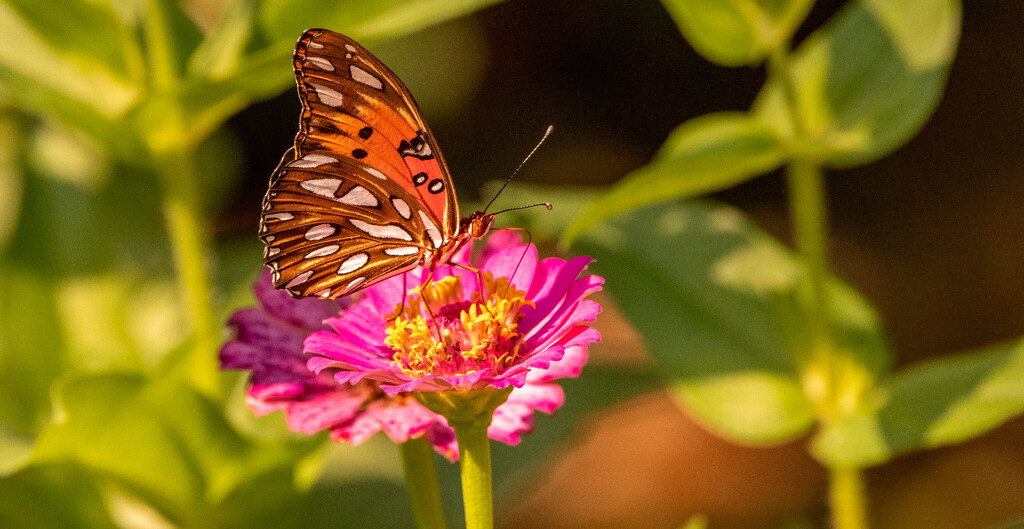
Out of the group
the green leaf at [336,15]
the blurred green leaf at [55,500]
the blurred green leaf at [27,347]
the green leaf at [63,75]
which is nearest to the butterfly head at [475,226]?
the green leaf at [336,15]

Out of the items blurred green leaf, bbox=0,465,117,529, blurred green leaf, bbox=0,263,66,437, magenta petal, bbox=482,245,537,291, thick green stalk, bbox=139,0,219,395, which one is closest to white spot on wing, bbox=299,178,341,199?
magenta petal, bbox=482,245,537,291

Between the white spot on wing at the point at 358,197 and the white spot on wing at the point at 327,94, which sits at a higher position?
the white spot on wing at the point at 327,94

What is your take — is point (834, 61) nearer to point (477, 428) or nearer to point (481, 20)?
point (477, 428)

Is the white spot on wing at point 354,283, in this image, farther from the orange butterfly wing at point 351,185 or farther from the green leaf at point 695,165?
the green leaf at point 695,165

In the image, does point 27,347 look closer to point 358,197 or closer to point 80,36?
point 80,36

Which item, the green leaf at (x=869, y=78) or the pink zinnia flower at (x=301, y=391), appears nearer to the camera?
the pink zinnia flower at (x=301, y=391)

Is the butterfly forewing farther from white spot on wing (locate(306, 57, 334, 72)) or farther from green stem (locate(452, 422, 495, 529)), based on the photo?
green stem (locate(452, 422, 495, 529))
